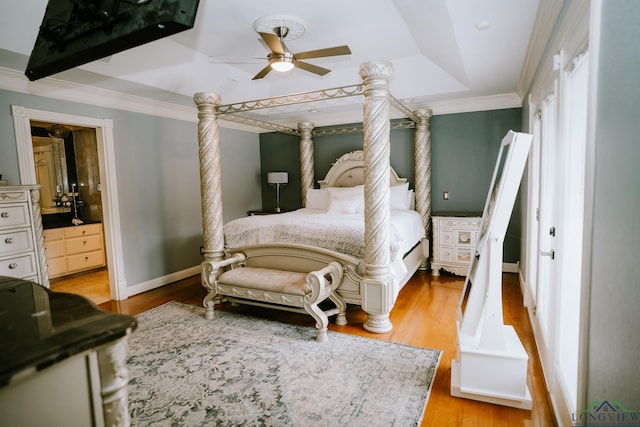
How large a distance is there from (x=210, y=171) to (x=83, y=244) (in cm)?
320

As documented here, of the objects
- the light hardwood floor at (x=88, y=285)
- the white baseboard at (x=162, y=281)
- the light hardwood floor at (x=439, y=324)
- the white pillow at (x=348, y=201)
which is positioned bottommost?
the light hardwood floor at (x=439, y=324)

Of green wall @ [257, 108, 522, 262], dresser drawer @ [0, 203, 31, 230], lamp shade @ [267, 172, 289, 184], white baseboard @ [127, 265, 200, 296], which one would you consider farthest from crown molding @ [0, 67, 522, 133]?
white baseboard @ [127, 265, 200, 296]

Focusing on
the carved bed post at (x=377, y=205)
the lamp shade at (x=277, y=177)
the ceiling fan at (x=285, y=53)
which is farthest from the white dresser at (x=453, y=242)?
the ceiling fan at (x=285, y=53)

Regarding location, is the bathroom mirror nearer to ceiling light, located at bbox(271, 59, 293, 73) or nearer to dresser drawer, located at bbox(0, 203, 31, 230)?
dresser drawer, located at bbox(0, 203, 31, 230)

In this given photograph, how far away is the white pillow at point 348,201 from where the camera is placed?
4.58m

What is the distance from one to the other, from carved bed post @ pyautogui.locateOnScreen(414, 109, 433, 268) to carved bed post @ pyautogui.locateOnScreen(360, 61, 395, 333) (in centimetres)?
210

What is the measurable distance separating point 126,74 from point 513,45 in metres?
3.68

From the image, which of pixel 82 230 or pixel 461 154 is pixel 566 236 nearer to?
pixel 461 154

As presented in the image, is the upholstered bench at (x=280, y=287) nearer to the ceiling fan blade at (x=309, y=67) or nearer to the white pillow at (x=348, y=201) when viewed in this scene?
the white pillow at (x=348, y=201)

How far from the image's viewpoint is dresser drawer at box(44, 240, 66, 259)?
192 inches

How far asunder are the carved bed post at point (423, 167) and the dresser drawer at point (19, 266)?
4.53 m

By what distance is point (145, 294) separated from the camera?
4.31 m

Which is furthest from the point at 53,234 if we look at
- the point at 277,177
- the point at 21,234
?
the point at 277,177

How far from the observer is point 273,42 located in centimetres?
268
